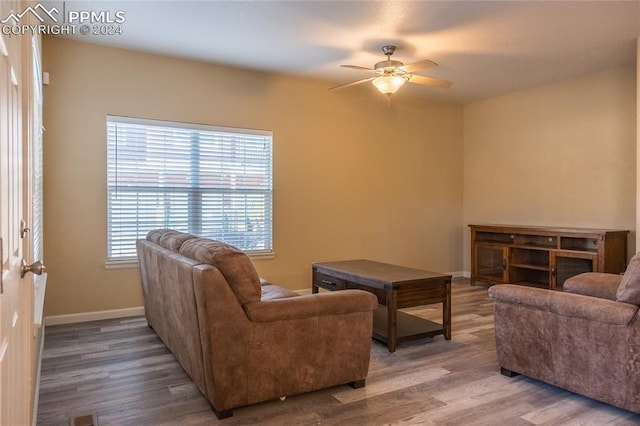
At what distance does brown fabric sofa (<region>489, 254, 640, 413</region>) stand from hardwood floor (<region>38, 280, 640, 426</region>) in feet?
0.44

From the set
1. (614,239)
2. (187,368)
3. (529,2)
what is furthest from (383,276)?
(614,239)

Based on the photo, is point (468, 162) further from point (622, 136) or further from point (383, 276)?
point (383, 276)

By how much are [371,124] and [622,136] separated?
9.52 ft

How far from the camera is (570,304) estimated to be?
2.47 metres

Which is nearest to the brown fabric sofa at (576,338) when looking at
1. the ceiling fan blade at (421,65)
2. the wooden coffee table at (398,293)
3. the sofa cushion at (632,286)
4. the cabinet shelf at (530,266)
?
the sofa cushion at (632,286)

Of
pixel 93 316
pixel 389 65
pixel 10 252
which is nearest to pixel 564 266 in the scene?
pixel 389 65

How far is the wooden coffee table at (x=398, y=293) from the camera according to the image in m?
3.38

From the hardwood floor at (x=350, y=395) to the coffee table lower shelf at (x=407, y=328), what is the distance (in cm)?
9

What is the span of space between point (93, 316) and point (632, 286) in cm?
435

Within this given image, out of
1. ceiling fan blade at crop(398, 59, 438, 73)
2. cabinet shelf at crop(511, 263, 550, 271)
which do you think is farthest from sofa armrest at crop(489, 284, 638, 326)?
cabinet shelf at crop(511, 263, 550, 271)

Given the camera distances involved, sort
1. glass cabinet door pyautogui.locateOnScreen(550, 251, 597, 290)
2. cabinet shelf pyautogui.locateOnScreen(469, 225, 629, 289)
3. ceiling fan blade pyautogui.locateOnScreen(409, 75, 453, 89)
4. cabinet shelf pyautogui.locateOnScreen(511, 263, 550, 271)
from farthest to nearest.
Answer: cabinet shelf pyautogui.locateOnScreen(511, 263, 550, 271) < glass cabinet door pyautogui.locateOnScreen(550, 251, 597, 290) < cabinet shelf pyautogui.locateOnScreen(469, 225, 629, 289) < ceiling fan blade pyautogui.locateOnScreen(409, 75, 453, 89)

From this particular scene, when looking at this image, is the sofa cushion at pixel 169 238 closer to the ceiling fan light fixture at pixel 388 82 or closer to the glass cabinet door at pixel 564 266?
the ceiling fan light fixture at pixel 388 82

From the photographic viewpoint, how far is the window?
433 centimetres

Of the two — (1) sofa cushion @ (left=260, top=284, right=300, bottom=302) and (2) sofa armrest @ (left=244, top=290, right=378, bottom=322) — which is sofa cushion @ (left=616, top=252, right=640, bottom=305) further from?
(1) sofa cushion @ (left=260, top=284, right=300, bottom=302)
